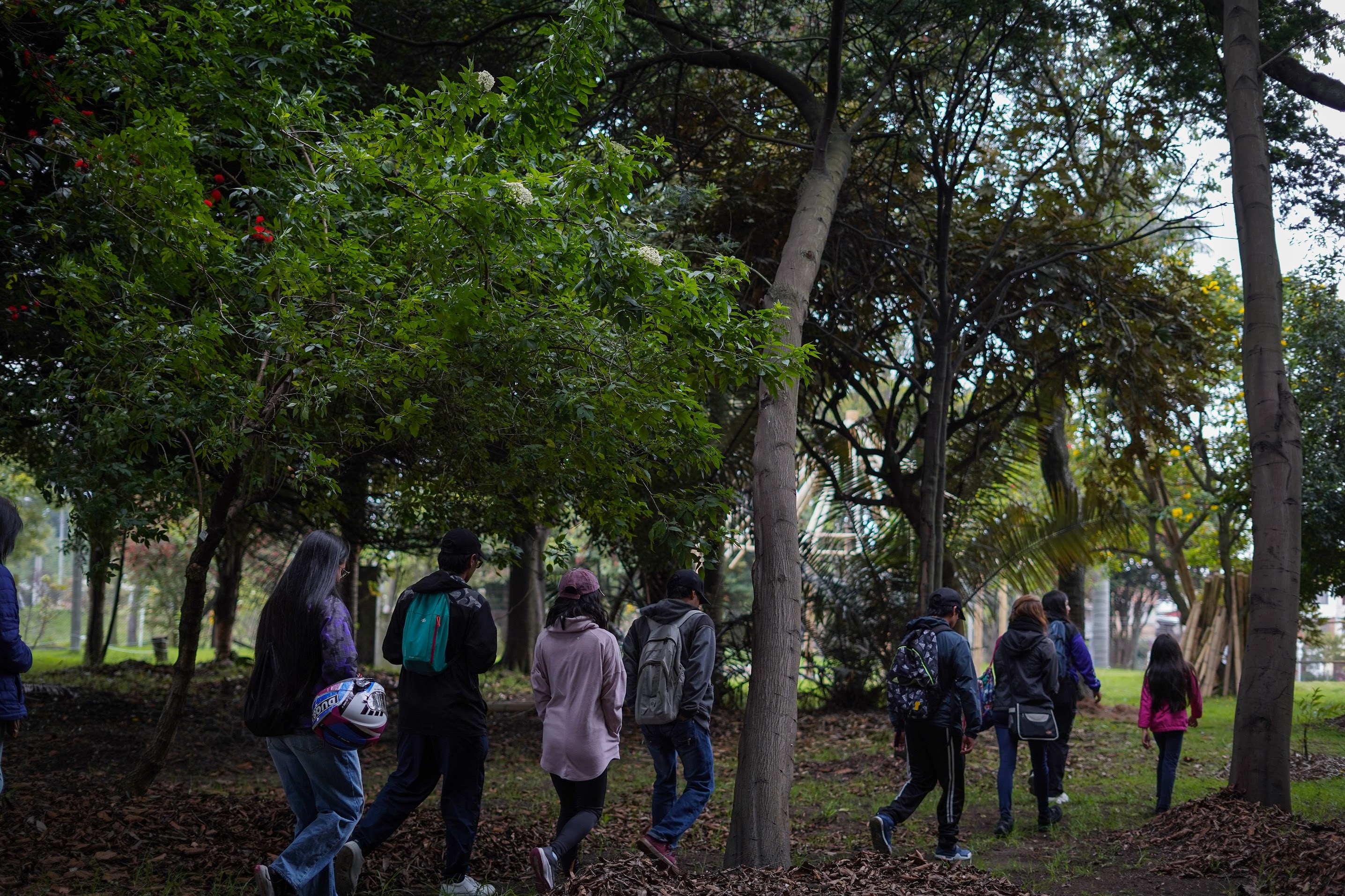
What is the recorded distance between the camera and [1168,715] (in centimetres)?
805

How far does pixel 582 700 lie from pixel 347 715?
4.97 ft

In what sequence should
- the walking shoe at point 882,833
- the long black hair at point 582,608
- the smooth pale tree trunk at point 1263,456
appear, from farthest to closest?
the smooth pale tree trunk at point 1263,456, the walking shoe at point 882,833, the long black hair at point 582,608

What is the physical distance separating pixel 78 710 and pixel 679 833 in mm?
9812

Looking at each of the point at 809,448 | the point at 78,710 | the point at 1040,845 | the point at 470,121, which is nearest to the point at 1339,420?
the point at 809,448

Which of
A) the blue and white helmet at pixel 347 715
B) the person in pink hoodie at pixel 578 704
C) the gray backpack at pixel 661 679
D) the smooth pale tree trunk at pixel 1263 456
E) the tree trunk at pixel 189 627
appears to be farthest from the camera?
the smooth pale tree trunk at pixel 1263 456

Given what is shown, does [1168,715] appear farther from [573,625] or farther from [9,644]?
[9,644]

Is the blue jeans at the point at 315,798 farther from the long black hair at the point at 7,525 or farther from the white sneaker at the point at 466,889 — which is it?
the long black hair at the point at 7,525

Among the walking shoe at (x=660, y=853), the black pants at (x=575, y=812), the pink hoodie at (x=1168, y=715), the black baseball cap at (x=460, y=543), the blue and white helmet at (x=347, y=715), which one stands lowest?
the walking shoe at (x=660, y=853)

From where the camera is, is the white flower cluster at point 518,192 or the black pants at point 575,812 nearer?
the white flower cluster at point 518,192

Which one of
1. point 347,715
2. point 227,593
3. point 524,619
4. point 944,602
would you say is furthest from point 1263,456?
point 227,593

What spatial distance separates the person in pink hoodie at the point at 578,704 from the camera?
18.9 feet

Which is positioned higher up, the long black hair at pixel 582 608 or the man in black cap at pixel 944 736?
the long black hair at pixel 582 608

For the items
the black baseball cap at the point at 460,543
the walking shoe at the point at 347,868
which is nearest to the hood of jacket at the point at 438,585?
the black baseball cap at the point at 460,543

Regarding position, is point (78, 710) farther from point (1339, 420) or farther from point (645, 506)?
point (1339, 420)
